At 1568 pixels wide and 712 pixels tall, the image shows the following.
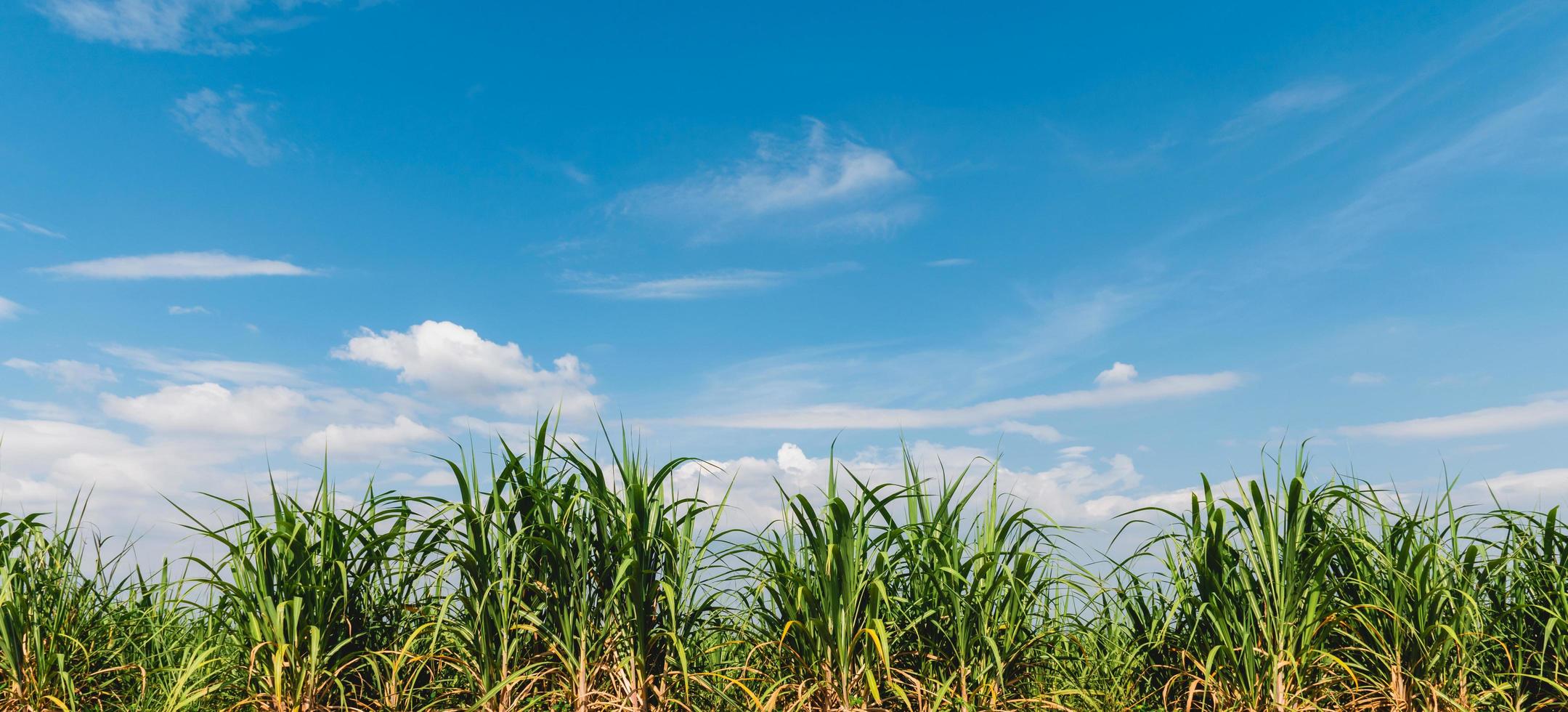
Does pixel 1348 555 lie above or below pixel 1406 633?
above

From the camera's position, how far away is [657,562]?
3.77m

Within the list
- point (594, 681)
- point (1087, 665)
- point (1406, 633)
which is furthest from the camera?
point (1087, 665)

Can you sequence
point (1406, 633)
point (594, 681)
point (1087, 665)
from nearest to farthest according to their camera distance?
point (594, 681)
point (1406, 633)
point (1087, 665)

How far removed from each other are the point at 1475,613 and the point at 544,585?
3719 mm

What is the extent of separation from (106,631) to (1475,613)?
6.16 metres

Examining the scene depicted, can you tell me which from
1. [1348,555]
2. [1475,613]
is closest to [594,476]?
[1348,555]

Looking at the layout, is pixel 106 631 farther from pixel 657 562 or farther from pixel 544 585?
pixel 657 562

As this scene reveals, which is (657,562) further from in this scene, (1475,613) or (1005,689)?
(1475,613)

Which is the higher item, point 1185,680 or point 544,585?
point 544,585

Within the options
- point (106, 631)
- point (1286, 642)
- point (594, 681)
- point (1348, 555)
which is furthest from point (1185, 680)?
point (106, 631)

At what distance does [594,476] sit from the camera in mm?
3809

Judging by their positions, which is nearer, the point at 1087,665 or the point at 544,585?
the point at 544,585

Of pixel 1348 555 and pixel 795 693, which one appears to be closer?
pixel 795 693

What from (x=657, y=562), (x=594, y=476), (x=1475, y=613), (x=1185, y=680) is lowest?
(x=1185, y=680)
